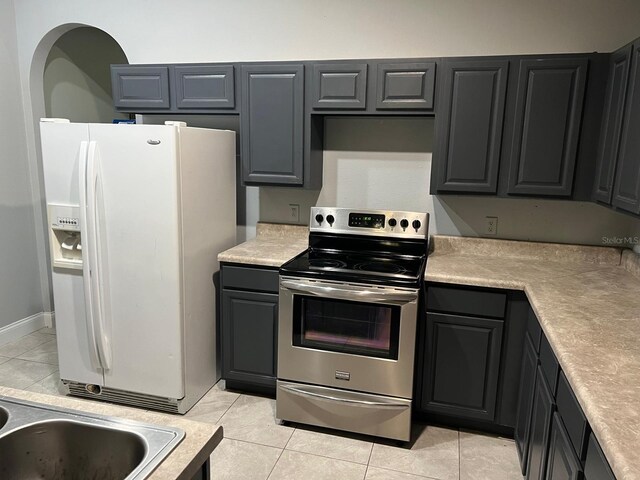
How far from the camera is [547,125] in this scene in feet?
8.27

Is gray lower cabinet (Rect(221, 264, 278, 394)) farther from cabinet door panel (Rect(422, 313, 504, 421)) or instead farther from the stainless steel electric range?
cabinet door panel (Rect(422, 313, 504, 421))

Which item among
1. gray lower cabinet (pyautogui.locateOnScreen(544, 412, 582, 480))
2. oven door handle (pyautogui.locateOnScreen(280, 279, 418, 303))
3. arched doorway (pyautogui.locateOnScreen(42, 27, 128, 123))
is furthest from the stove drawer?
arched doorway (pyautogui.locateOnScreen(42, 27, 128, 123))

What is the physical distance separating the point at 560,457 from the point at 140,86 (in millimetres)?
2898

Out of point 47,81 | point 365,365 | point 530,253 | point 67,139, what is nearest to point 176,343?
point 365,365

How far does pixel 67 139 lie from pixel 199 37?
1155 mm

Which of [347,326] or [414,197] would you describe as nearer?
[347,326]

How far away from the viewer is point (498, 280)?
7.94 ft

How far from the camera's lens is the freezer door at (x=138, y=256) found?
2537 millimetres

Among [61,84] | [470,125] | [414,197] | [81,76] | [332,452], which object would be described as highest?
[81,76]

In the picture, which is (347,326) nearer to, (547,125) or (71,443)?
(547,125)

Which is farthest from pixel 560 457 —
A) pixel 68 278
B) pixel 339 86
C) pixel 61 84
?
pixel 61 84

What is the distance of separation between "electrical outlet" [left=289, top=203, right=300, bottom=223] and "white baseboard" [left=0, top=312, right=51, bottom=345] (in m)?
2.21

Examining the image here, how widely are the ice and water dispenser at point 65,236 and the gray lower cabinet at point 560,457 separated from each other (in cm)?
242

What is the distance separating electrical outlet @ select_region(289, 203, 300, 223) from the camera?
10.8 ft
